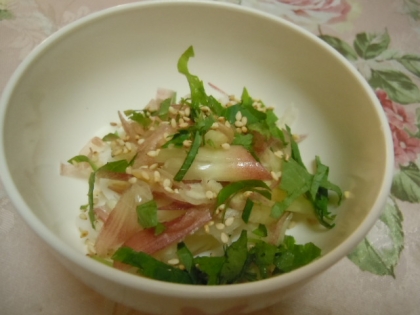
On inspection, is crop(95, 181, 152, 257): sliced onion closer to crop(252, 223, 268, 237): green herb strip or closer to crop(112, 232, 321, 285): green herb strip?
crop(112, 232, 321, 285): green herb strip

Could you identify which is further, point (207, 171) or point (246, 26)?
point (246, 26)

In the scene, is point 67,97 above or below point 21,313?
above

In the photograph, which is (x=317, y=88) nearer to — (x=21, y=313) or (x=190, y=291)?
(x=190, y=291)

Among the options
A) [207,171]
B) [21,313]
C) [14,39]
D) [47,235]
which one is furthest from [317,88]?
[14,39]

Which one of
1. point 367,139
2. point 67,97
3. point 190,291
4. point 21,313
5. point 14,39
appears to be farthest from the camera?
point 14,39

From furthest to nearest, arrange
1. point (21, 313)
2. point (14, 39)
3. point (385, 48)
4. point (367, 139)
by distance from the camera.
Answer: point (385, 48) < point (14, 39) < point (367, 139) < point (21, 313)

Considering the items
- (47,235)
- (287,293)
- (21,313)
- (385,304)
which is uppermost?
(47,235)

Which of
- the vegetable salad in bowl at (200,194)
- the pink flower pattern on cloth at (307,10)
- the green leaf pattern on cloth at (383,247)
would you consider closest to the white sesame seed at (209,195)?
the vegetable salad in bowl at (200,194)

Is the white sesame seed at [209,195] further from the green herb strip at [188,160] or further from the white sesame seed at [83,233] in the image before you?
the white sesame seed at [83,233]

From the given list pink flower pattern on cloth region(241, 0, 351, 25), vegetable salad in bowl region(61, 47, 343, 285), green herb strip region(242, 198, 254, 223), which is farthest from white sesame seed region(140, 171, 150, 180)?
pink flower pattern on cloth region(241, 0, 351, 25)

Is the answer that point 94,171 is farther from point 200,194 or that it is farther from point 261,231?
point 261,231
